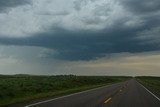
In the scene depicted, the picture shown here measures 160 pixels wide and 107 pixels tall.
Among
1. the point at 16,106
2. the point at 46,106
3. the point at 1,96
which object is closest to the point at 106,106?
the point at 46,106

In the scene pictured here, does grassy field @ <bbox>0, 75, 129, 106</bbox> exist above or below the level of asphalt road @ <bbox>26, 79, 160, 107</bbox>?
above

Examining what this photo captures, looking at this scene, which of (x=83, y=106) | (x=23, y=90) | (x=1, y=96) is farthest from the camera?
(x=23, y=90)

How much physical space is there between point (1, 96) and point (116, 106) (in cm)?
1219

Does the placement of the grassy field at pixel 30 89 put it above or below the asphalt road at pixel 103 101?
above

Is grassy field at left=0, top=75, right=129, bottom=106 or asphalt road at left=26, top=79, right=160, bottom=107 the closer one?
asphalt road at left=26, top=79, right=160, bottom=107

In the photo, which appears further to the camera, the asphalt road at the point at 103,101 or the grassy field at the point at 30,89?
the grassy field at the point at 30,89

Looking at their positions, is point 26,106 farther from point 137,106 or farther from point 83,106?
point 137,106

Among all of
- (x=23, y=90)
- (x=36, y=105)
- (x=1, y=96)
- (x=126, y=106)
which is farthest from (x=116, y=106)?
(x=23, y=90)

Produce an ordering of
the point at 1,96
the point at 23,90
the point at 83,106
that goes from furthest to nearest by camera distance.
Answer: the point at 23,90, the point at 1,96, the point at 83,106

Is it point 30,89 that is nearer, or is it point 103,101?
point 103,101

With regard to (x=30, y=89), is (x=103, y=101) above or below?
below

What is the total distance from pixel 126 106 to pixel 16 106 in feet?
19.6

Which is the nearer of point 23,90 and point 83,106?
point 83,106

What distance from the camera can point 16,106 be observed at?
1878 centimetres
